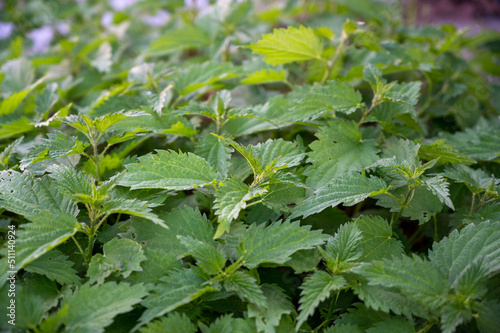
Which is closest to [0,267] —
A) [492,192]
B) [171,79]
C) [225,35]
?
[171,79]

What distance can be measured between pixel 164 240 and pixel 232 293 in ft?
0.79

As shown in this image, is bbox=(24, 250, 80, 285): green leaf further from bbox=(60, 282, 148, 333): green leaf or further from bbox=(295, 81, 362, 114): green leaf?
bbox=(295, 81, 362, 114): green leaf

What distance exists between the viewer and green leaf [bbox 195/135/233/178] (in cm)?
119

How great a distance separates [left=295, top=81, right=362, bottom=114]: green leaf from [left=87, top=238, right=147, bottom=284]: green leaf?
698 mm

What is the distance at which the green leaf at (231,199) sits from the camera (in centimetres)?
93

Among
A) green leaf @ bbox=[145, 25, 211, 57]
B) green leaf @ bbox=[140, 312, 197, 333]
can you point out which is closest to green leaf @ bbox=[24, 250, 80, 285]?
green leaf @ bbox=[140, 312, 197, 333]

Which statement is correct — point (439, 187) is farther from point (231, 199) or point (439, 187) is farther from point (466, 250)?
point (231, 199)

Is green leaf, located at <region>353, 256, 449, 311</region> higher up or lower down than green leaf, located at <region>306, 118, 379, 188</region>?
lower down

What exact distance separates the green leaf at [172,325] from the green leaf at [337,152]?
53cm

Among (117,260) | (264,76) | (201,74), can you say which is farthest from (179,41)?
(117,260)

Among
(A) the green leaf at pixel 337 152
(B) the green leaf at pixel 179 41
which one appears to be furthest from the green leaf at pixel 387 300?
(B) the green leaf at pixel 179 41

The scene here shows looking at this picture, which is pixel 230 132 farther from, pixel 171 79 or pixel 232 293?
pixel 232 293

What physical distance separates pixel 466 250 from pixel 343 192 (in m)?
0.35

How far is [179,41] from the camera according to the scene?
76.2 inches
